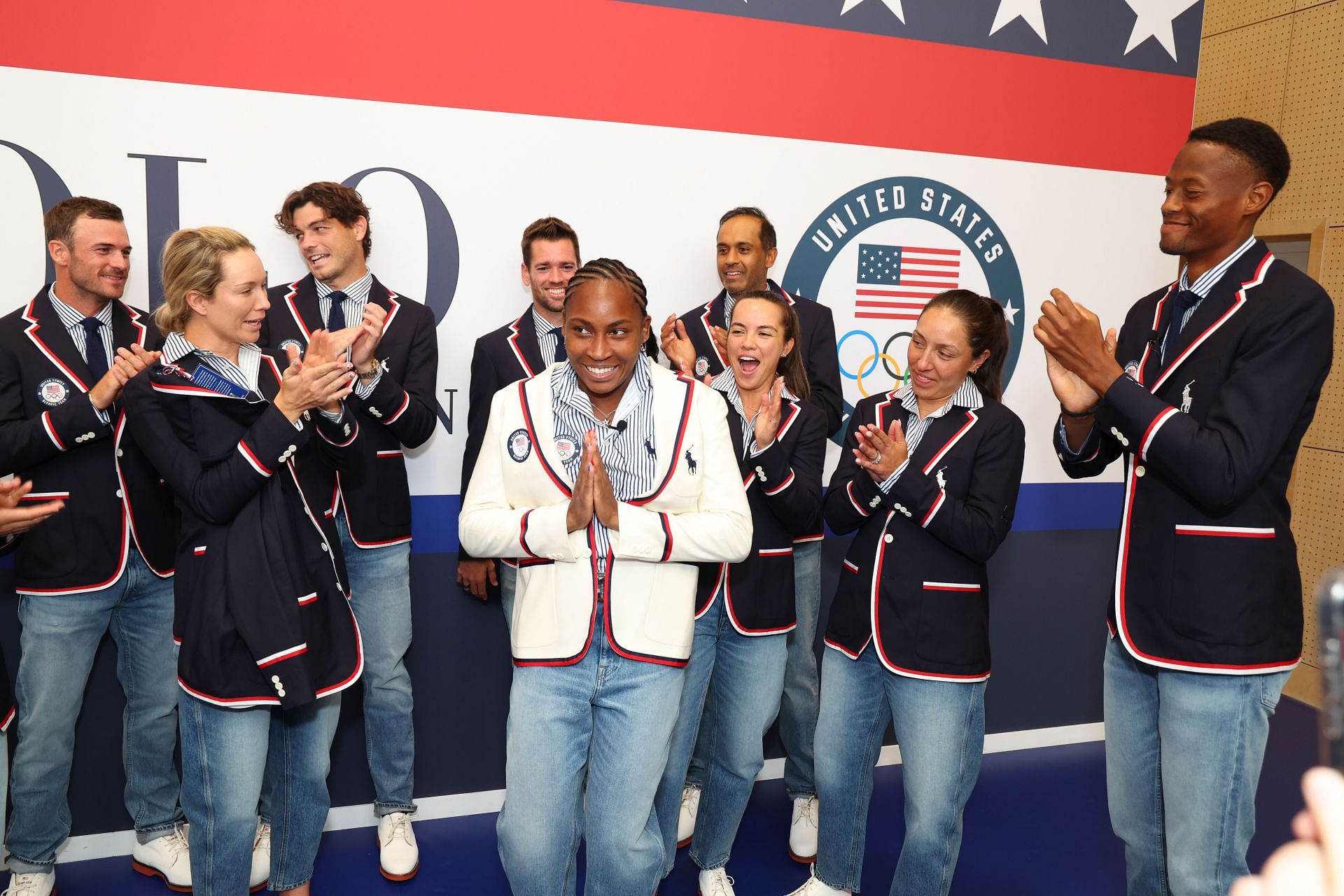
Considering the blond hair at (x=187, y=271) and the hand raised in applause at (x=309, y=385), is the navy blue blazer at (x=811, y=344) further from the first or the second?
the blond hair at (x=187, y=271)

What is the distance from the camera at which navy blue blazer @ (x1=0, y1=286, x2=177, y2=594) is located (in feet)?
9.30

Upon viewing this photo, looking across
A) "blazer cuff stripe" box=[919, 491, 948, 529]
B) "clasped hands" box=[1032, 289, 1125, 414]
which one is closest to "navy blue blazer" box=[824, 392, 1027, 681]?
"blazer cuff stripe" box=[919, 491, 948, 529]

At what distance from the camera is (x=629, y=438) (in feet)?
7.17

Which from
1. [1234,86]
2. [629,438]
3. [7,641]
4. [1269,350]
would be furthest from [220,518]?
[1234,86]

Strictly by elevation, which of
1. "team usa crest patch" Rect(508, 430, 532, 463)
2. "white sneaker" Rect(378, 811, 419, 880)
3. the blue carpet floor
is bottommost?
the blue carpet floor

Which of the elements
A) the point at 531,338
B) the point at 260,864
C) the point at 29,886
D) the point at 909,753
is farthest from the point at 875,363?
the point at 29,886

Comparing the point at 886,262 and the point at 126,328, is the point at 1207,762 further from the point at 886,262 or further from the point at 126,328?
the point at 126,328

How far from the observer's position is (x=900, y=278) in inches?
168

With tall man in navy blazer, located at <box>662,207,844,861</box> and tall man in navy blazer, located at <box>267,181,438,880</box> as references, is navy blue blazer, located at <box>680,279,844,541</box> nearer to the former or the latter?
tall man in navy blazer, located at <box>662,207,844,861</box>

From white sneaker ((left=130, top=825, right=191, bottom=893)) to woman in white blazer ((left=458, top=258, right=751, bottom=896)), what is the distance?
164 cm

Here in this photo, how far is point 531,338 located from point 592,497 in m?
1.46

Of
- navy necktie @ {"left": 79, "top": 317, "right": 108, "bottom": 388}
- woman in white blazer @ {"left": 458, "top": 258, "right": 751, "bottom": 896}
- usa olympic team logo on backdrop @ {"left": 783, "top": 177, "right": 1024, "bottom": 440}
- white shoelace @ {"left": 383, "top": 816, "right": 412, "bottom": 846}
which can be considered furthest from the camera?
usa olympic team logo on backdrop @ {"left": 783, "top": 177, "right": 1024, "bottom": 440}

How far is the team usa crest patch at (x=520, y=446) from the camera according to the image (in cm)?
216

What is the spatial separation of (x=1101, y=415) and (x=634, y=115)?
2.32 meters
